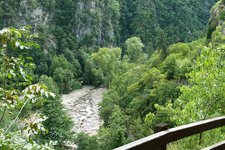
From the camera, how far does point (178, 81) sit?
29719mm

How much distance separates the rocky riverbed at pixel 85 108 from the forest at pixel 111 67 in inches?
80.3

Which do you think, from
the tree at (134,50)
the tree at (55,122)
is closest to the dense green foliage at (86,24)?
the tree at (134,50)

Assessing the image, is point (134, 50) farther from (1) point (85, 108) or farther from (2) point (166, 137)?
(2) point (166, 137)

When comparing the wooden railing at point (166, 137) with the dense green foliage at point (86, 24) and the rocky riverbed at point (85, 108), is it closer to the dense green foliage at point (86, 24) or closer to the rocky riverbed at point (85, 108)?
the rocky riverbed at point (85, 108)

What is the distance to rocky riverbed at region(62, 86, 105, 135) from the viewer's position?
42803 millimetres

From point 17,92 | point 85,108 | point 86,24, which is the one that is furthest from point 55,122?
point 86,24

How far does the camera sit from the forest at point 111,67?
339cm

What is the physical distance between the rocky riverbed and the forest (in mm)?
2040

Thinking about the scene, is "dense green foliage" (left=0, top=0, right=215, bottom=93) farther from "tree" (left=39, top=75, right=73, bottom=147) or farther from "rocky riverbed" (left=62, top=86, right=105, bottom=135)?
"tree" (left=39, top=75, right=73, bottom=147)

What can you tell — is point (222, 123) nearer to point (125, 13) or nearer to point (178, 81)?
point (178, 81)

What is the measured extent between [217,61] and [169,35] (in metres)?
86.2

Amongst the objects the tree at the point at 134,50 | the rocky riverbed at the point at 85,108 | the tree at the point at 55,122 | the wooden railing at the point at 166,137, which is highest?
the wooden railing at the point at 166,137

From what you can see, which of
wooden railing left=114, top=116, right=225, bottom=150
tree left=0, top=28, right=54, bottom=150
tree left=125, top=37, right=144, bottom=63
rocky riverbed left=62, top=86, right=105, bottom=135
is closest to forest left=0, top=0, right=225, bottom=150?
tree left=0, top=28, right=54, bottom=150

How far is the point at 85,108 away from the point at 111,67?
1338 centimetres
